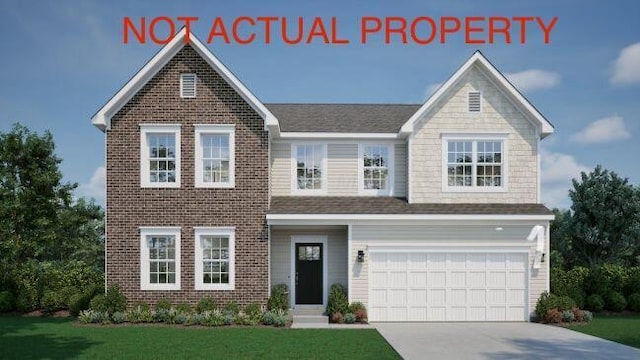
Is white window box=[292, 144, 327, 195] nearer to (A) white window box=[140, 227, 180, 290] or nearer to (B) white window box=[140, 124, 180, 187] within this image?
(B) white window box=[140, 124, 180, 187]

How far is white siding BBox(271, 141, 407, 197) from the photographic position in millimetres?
20016

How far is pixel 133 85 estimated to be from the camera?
59.9 ft

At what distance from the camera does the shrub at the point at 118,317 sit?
1728cm

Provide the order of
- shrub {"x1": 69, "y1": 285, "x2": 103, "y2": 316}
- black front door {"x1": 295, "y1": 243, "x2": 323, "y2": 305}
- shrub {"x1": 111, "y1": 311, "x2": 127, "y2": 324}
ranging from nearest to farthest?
1. shrub {"x1": 111, "y1": 311, "x2": 127, "y2": 324}
2. shrub {"x1": 69, "y1": 285, "x2": 103, "y2": 316}
3. black front door {"x1": 295, "y1": 243, "x2": 323, "y2": 305}

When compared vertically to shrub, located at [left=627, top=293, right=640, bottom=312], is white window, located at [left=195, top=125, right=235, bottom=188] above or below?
above

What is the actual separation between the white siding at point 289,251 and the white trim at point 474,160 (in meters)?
3.91

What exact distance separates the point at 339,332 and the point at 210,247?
5.08m

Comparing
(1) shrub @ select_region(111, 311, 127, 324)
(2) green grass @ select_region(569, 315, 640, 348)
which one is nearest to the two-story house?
(1) shrub @ select_region(111, 311, 127, 324)

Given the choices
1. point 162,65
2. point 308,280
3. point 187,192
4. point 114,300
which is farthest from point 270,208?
point 162,65

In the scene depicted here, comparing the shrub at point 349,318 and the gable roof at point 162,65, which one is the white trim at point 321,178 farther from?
the shrub at point 349,318

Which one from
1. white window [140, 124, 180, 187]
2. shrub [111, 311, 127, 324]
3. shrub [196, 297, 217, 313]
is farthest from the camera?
white window [140, 124, 180, 187]

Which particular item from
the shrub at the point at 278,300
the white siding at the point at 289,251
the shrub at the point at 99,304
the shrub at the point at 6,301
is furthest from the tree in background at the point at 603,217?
the shrub at the point at 6,301

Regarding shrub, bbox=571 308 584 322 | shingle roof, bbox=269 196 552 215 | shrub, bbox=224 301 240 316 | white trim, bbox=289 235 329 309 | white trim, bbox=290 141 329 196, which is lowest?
shrub, bbox=571 308 584 322

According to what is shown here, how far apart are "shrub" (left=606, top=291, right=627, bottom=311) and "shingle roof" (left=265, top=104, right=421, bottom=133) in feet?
31.4
